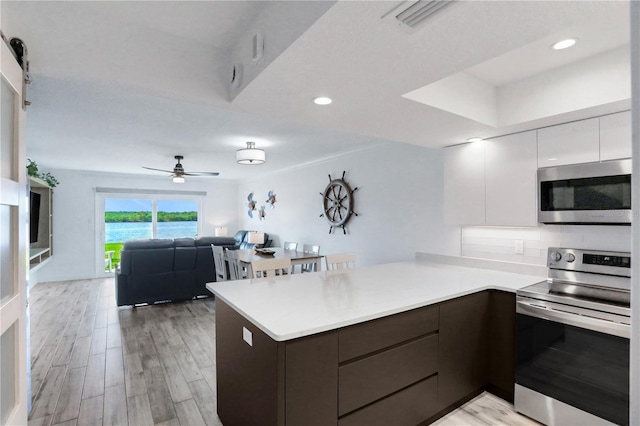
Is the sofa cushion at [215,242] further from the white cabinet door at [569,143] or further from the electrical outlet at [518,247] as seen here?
the white cabinet door at [569,143]

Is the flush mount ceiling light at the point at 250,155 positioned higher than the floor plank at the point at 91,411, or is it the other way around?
the flush mount ceiling light at the point at 250,155

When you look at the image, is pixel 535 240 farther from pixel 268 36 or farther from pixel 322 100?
pixel 268 36

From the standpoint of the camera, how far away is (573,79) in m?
2.17

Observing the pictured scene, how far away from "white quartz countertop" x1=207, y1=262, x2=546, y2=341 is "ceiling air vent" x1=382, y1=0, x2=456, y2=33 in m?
1.32

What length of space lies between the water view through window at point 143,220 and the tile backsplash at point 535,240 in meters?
7.14

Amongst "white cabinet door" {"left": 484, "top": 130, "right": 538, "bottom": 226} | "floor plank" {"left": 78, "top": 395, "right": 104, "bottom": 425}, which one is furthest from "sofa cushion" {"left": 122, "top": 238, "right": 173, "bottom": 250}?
"white cabinet door" {"left": 484, "top": 130, "right": 538, "bottom": 226}

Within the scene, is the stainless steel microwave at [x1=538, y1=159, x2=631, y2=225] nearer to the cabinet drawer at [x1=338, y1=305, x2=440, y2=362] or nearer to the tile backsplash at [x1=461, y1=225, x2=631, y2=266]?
the tile backsplash at [x1=461, y1=225, x2=631, y2=266]

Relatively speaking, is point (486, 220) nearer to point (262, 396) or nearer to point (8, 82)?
point (262, 396)

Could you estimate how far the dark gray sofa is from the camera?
15.2ft

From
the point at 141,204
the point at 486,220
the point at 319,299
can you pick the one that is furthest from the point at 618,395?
the point at 141,204

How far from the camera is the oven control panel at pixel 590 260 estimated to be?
84.3 inches

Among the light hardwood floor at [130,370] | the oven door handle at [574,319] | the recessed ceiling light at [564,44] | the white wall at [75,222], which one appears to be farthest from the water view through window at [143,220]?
the recessed ceiling light at [564,44]

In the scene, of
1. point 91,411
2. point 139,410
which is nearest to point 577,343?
point 139,410

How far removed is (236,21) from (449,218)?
252cm
